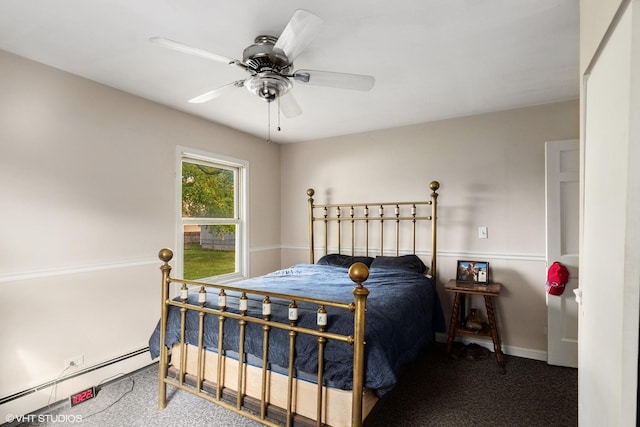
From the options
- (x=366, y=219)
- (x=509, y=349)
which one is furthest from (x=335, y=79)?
(x=509, y=349)

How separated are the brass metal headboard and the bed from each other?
763 mm

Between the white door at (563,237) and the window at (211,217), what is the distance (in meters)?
3.10

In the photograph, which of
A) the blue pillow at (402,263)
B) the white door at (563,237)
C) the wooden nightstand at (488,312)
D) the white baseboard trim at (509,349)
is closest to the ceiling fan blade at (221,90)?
the blue pillow at (402,263)

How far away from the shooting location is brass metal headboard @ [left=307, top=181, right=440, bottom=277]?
3.29 metres

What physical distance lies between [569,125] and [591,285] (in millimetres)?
2234

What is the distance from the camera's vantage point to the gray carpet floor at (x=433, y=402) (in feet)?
6.54

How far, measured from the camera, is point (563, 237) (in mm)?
2686

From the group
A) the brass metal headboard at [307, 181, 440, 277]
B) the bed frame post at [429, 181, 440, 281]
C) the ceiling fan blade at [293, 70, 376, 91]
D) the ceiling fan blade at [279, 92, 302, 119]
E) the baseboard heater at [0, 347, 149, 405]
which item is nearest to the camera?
the ceiling fan blade at [293, 70, 376, 91]

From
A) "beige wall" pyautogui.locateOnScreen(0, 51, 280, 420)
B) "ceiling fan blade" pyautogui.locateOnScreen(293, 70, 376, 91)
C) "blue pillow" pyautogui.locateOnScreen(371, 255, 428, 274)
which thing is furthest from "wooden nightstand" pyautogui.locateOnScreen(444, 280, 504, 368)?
"beige wall" pyautogui.locateOnScreen(0, 51, 280, 420)

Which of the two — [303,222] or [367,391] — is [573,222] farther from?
[303,222]

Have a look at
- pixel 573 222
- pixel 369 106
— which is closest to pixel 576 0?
pixel 369 106

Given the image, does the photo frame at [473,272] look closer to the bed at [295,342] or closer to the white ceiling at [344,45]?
the bed at [295,342]

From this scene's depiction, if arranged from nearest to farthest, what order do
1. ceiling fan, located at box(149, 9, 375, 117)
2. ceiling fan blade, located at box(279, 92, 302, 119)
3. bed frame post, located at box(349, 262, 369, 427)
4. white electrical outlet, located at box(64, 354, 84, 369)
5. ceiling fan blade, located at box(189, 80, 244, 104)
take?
bed frame post, located at box(349, 262, 369, 427)
ceiling fan, located at box(149, 9, 375, 117)
ceiling fan blade, located at box(189, 80, 244, 104)
ceiling fan blade, located at box(279, 92, 302, 119)
white electrical outlet, located at box(64, 354, 84, 369)

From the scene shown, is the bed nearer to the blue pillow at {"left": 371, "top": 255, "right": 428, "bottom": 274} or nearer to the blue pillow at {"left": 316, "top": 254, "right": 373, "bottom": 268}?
the blue pillow at {"left": 371, "top": 255, "right": 428, "bottom": 274}
